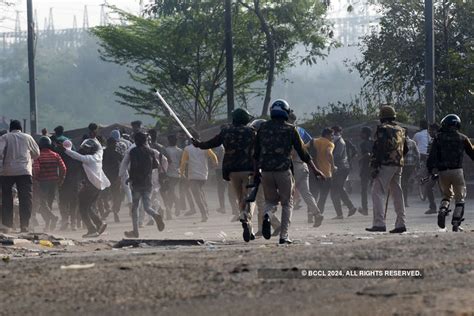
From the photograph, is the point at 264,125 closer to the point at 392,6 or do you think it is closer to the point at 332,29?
the point at 392,6

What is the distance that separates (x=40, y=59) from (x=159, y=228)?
168 m

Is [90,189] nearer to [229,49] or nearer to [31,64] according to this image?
[229,49]

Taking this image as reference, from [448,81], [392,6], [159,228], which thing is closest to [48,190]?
[159,228]

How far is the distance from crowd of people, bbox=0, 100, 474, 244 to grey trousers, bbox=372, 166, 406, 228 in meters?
0.01

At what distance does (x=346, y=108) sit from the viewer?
131ft

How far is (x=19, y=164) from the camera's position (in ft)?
65.5

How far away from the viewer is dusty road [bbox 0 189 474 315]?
28.5 ft

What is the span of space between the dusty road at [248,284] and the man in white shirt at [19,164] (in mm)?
6157

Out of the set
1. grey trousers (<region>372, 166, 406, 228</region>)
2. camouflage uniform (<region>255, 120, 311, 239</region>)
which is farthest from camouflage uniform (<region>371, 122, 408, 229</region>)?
camouflage uniform (<region>255, 120, 311, 239</region>)

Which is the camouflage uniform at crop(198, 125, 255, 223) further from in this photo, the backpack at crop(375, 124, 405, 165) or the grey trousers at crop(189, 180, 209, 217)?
the grey trousers at crop(189, 180, 209, 217)

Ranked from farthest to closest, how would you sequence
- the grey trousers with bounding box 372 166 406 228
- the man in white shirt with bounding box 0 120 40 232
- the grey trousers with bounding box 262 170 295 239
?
the man in white shirt with bounding box 0 120 40 232 < the grey trousers with bounding box 372 166 406 228 < the grey trousers with bounding box 262 170 295 239

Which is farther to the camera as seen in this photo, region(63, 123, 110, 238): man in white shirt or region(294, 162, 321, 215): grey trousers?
region(294, 162, 321, 215): grey trousers

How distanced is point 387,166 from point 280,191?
2.40 meters

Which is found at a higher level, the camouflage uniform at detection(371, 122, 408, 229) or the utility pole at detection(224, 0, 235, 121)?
the utility pole at detection(224, 0, 235, 121)
